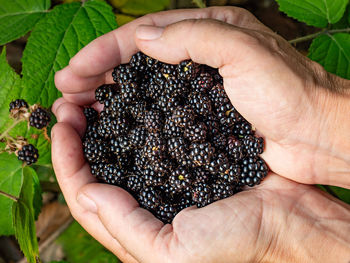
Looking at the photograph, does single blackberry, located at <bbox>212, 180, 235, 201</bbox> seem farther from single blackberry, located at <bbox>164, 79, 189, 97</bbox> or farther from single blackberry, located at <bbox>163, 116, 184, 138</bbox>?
single blackberry, located at <bbox>164, 79, 189, 97</bbox>

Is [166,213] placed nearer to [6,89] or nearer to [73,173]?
[73,173]

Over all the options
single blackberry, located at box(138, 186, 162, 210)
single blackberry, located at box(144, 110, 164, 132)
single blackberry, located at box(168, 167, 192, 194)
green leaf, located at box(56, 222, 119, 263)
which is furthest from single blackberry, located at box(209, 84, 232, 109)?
green leaf, located at box(56, 222, 119, 263)

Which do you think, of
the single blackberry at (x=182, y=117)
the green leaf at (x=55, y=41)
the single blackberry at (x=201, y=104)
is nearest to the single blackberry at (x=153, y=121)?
the single blackberry at (x=182, y=117)

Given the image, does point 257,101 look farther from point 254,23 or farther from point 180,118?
point 254,23

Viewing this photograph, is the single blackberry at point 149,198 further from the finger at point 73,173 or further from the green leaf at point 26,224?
the green leaf at point 26,224

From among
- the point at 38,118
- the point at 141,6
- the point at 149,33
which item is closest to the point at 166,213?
the point at 38,118

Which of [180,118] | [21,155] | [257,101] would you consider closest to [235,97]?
[257,101]
